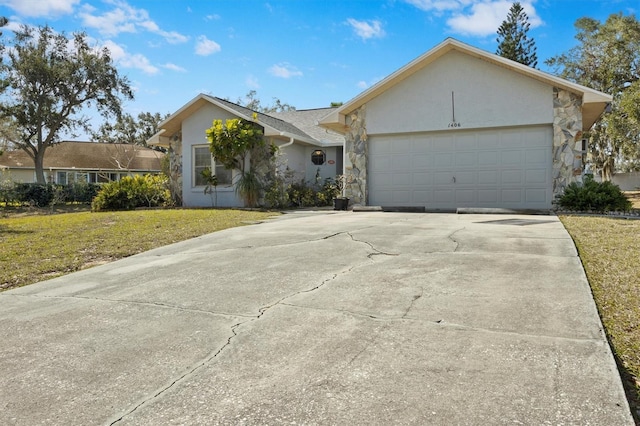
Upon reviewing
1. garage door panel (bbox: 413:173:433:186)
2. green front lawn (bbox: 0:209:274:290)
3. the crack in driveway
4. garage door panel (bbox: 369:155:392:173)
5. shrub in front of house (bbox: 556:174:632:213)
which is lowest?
the crack in driveway

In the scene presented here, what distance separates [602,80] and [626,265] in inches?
Answer: 915

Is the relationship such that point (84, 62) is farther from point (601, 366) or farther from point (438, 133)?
point (601, 366)

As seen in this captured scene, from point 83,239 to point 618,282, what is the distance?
8.60 m

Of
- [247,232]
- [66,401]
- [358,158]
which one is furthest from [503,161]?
[66,401]

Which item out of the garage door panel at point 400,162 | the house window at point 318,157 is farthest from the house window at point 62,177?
the garage door panel at point 400,162

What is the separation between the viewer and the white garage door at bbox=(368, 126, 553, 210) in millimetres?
12703

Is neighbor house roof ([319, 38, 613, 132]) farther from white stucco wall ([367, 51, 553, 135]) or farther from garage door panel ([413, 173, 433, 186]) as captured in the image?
garage door panel ([413, 173, 433, 186])

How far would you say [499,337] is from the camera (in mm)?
3125

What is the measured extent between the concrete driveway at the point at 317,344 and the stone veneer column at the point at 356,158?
8.83 m

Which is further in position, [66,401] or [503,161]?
[503,161]

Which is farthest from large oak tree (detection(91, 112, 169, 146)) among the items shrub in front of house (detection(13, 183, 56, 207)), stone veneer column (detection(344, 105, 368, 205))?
stone veneer column (detection(344, 105, 368, 205))

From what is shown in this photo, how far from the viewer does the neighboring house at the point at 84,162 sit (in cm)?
3569

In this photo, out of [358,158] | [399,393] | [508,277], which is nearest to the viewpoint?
[399,393]

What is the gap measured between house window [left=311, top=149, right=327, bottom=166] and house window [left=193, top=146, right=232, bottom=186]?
3863 millimetres
